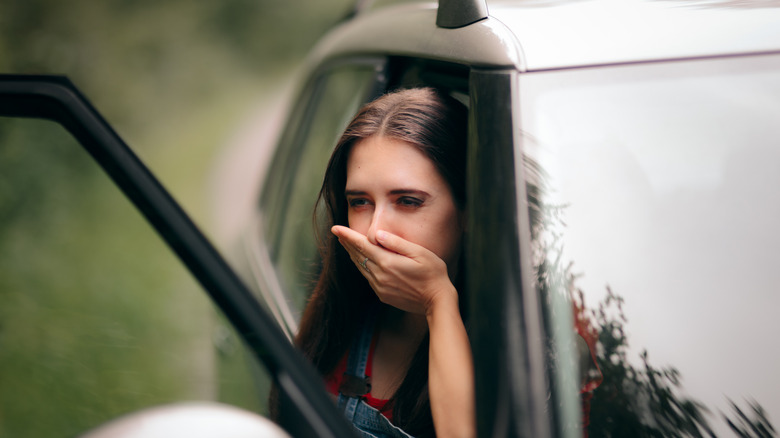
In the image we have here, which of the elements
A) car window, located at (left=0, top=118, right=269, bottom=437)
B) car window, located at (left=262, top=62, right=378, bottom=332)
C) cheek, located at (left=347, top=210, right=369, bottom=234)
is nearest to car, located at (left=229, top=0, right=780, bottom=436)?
cheek, located at (left=347, top=210, right=369, bottom=234)

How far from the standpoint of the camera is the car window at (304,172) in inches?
73.4

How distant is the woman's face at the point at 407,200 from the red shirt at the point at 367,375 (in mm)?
273

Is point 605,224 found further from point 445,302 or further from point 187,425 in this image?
point 187,425

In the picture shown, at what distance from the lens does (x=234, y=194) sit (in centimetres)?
504

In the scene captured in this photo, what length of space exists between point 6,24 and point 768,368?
663cm

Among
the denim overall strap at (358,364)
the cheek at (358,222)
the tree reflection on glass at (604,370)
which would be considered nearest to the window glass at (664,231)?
the tree reflection on glass at (604,370)

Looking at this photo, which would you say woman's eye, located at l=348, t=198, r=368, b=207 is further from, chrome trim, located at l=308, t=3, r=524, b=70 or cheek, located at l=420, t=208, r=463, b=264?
chrome trim, located at l=308, t=3, r=524, b=70

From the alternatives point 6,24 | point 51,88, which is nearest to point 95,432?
point 51,88

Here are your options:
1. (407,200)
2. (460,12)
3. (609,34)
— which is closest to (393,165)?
(407,200)

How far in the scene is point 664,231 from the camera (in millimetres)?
1149

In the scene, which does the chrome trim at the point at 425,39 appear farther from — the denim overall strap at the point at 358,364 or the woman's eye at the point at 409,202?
the denim overall strap at the point at 358,364

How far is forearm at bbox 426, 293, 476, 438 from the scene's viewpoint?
3.83 ft

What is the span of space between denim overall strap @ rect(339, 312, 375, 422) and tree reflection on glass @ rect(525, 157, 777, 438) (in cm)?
46

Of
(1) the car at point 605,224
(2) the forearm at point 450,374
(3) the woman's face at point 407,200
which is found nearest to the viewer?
(1) the car at point 605,224
